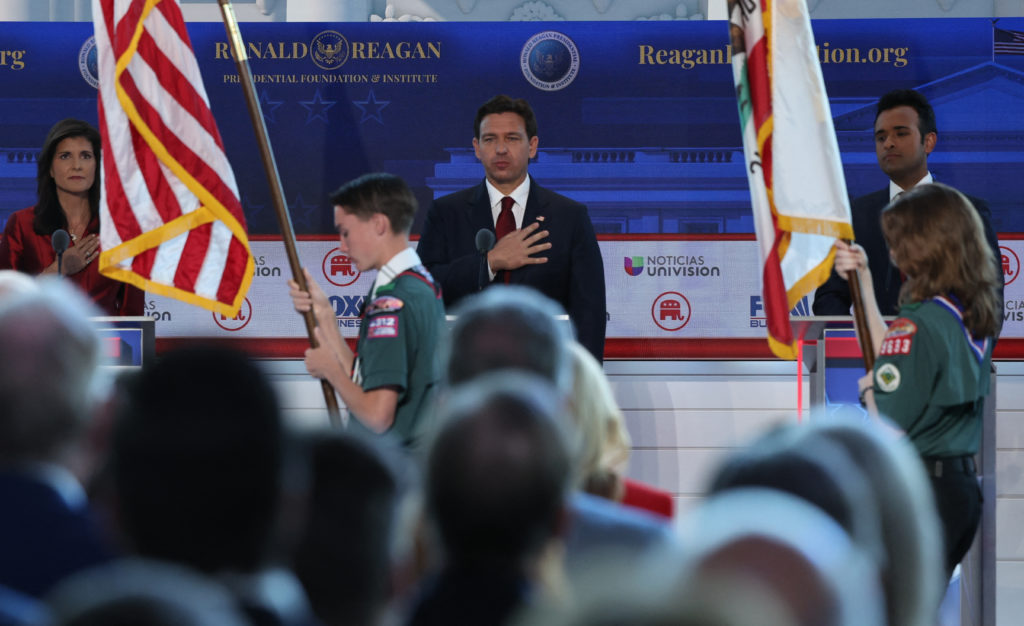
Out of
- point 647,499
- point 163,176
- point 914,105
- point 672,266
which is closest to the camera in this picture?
point 647,499

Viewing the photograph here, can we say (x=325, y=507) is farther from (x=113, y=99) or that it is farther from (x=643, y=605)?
(x=113, y=99)

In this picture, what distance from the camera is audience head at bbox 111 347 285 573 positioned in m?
0.83

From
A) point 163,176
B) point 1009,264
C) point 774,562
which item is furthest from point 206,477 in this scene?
point 1009,264

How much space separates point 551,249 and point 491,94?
1205mm

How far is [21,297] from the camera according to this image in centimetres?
114

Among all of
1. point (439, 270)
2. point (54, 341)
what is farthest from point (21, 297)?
point (439, 270)

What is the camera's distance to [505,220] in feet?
15.9

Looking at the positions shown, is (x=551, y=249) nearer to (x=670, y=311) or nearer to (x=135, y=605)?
(x=670, y=311)

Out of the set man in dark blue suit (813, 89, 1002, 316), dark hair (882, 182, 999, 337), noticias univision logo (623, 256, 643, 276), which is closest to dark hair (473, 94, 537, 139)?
noticias univision logo (623, 256, 643, 276)

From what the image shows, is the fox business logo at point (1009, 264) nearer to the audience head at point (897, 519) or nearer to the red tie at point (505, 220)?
the red tie at point (505, 220)

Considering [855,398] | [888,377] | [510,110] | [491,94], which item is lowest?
[855,398]

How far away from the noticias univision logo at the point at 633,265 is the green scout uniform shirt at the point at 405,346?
8.06 feet

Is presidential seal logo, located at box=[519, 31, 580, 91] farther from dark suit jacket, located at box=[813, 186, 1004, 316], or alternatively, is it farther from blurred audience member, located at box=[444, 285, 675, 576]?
blurred audience member, located at box=[444, 285, 675, 576]

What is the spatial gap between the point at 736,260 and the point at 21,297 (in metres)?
4.64
